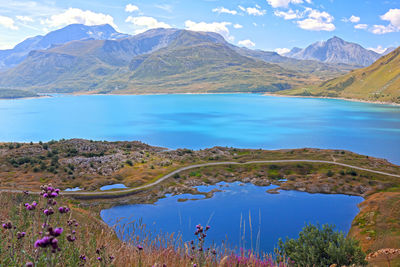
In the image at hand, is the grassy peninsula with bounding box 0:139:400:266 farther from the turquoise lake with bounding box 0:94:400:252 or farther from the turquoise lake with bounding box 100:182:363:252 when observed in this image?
the turquoise lake with bounding box 0:94:400:252

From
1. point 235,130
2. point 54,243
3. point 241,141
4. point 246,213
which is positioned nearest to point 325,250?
point 54,243

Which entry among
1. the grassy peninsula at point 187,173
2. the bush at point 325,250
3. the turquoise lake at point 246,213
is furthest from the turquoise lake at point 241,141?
the bush at point 325,250

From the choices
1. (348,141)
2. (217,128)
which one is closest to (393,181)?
(348,141)

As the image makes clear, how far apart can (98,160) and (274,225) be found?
5275 cm

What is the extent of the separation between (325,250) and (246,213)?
31.5 metres

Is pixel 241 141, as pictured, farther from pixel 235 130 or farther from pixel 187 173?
pixel 187 173

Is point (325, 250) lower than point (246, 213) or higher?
higher

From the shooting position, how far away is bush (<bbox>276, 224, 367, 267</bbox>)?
23.4 m

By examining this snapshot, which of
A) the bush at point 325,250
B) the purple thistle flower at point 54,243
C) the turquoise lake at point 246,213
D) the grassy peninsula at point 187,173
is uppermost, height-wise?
the purple thistle flower at point 54,243

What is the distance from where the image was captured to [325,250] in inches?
985

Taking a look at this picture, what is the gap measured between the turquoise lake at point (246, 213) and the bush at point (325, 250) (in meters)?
16.8

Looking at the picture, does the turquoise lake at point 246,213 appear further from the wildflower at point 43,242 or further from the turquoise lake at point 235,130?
the turquoise lake at point 235,130

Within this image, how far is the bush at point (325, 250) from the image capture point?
23.4m

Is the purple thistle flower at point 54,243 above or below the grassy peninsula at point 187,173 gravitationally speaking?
above
